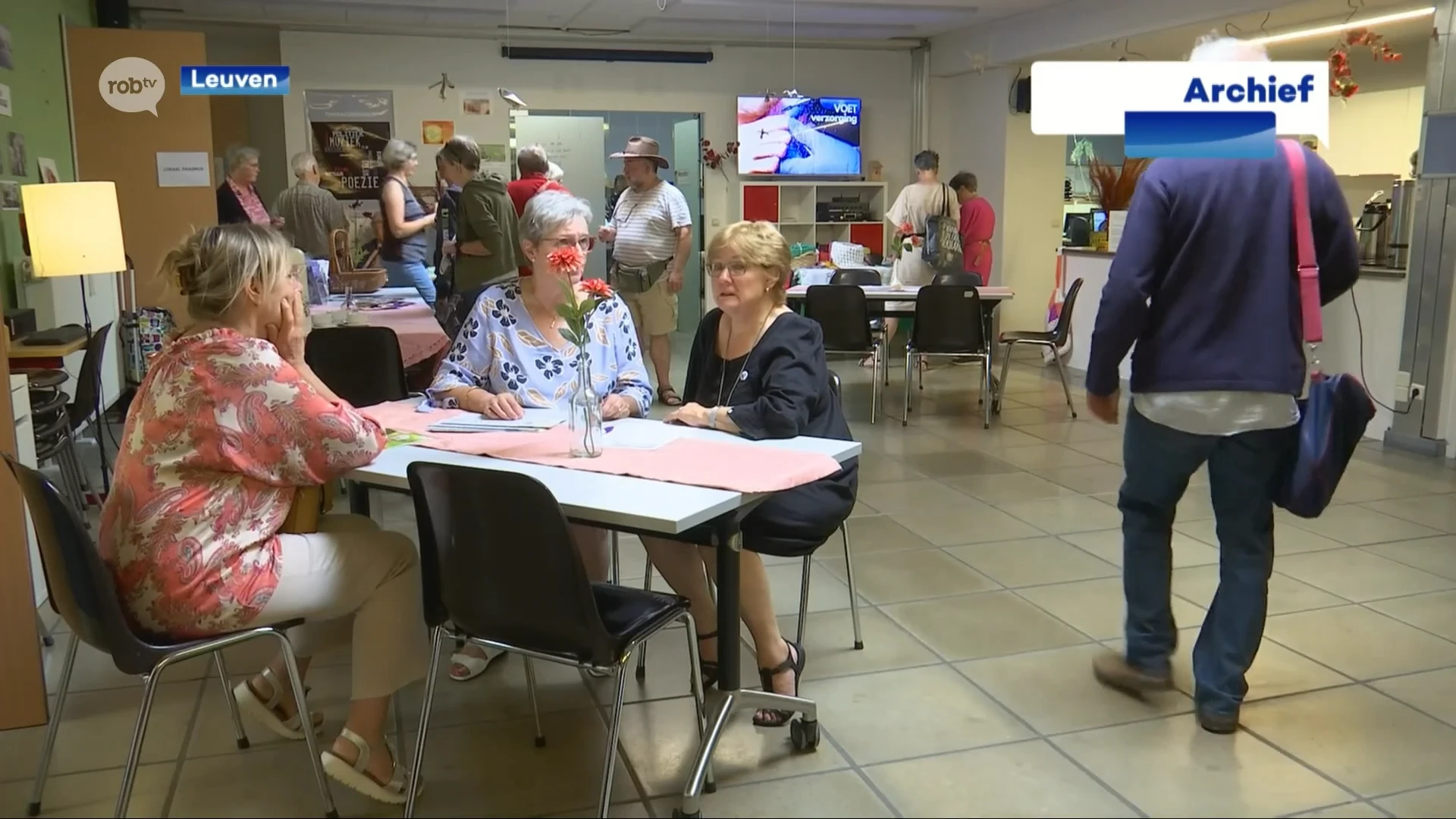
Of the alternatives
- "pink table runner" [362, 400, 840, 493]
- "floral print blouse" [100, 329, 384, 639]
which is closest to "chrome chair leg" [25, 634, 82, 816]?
"floral print blouse" [100, 329, 384, 639]

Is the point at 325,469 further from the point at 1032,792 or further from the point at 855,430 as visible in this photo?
the point at 855,430

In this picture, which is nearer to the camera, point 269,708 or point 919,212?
point 269,708

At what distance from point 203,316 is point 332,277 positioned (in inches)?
139

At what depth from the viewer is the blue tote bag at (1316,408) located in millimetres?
2449

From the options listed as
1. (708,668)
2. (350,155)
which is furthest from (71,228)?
(350,155)

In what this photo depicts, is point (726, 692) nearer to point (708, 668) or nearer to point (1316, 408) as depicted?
point (708, 668)

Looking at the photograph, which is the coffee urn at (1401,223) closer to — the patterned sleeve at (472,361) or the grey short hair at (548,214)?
the grey short hair at (548,214)

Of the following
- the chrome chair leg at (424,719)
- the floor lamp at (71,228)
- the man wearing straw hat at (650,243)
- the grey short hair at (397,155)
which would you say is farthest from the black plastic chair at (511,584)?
the man wearing straw hat at (650,243)

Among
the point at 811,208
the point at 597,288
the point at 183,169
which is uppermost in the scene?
the point at 183,169

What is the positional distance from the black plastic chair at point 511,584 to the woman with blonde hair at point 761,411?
0.39 m

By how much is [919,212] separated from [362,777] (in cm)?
651

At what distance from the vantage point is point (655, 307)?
6.79 metres

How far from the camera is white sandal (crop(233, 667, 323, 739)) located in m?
2.57

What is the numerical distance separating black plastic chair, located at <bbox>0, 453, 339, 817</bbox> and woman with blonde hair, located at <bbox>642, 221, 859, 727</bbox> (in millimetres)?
996
